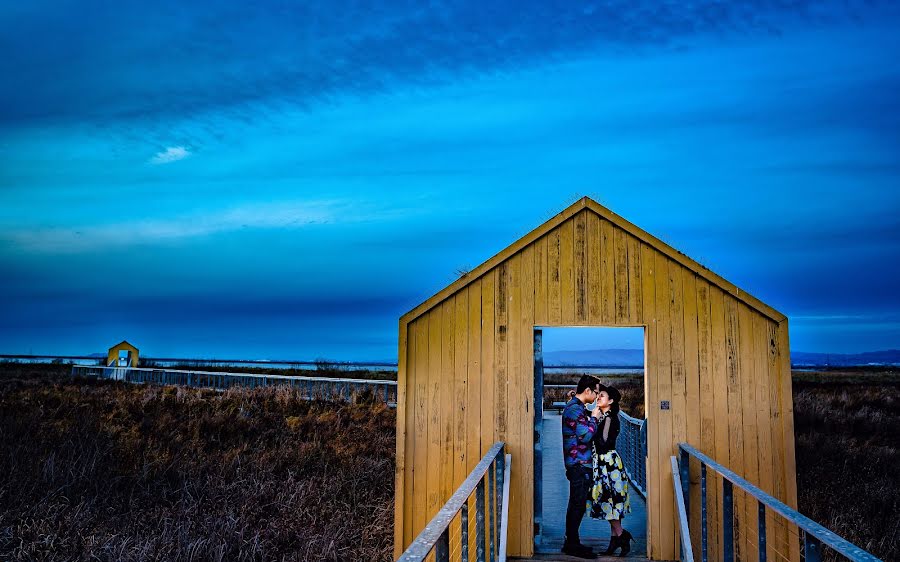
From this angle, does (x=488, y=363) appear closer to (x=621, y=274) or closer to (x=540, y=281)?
(x=540, y=281)

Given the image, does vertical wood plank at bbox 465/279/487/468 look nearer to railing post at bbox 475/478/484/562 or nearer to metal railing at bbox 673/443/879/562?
railing post at bbox 475/478/484/562

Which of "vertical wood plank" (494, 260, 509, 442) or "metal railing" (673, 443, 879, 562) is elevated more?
"vertical wood plank" (494, 260, 509, 442)

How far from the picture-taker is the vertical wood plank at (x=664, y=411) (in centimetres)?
722

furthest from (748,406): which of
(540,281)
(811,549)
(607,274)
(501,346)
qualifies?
(811,549)

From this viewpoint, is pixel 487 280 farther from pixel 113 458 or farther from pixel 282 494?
pixel 113 458

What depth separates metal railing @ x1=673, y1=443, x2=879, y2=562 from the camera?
3.19 metres

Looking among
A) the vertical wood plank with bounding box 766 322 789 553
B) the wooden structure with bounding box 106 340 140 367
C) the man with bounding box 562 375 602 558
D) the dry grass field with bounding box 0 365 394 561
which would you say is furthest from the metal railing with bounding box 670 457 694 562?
the wooden structure with bounding box 106 340 140 367

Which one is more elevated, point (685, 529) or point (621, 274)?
point (621, 274)

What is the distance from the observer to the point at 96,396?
20250 millimetres

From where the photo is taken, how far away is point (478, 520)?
562 cm

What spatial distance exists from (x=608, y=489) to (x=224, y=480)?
21.4ft

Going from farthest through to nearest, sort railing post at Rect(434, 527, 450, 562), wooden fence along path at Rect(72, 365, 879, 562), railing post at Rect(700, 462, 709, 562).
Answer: railing post at Rect(700, 462, 709, 562) < wooden fence along path at Rect(72, 365, 879, 562) < railing post at Rect(434, 527, 450, 562)

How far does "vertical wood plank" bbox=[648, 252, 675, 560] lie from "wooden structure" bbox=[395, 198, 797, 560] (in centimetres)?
1

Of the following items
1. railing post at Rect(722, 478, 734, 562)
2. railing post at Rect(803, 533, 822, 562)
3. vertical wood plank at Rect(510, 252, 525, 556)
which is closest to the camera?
railing post at Rect(803, 533, 822, 562)
